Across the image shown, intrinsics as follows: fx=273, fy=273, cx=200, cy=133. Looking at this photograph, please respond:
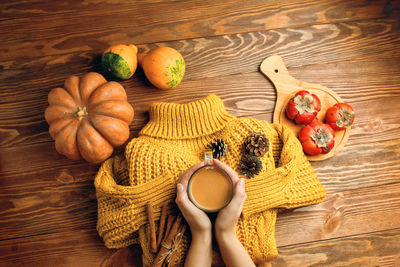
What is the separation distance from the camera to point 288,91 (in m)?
1.50

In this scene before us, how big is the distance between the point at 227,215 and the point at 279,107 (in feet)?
2.23

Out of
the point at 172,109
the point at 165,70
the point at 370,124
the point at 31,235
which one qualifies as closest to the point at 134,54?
the point at 165,70

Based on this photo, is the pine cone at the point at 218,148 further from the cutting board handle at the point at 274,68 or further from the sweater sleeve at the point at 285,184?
the cutting board handle at the point at 274,68

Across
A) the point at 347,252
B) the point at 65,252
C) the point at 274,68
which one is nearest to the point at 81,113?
the point at 65,252

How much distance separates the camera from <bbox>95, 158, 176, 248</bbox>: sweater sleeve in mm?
1215

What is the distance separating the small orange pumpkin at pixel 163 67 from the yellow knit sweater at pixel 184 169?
128 millimetres

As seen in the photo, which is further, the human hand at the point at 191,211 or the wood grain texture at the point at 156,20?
the wood grain texture at the point at 156,20

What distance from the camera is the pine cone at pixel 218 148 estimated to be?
129 cm

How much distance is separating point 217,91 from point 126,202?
0.75m

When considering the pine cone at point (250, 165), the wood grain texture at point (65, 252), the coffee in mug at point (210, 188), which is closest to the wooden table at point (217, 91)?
the wood grain texture at point (65, 252)

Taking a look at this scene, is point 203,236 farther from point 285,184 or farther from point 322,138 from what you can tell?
point 322,138

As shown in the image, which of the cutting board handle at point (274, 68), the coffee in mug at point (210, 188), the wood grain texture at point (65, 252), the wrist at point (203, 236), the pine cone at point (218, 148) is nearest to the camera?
the coffee in mug at point (210, 188)

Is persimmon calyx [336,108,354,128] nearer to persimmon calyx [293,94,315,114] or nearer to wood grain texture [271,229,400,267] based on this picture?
persimmon calyx [293,94,315,114]

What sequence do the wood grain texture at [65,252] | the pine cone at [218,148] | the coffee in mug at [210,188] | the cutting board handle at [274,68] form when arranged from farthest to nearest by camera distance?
the cutting board handle at [274,68]
the wood grain texture at [65,252]
the pine cone at [218,148]
the coffee in mug at [210,188]
